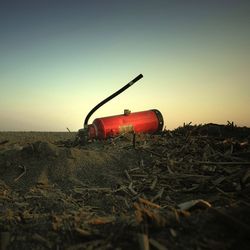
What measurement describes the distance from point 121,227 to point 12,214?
244cm

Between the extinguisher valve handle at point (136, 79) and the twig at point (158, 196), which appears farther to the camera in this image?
the extinguisher valve handle at point (136, 79)

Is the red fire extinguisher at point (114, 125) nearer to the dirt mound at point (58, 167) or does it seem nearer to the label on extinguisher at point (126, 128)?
the label on extinguisher at point (126, 128)

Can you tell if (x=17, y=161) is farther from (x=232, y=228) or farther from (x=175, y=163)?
(x=232, y=228)

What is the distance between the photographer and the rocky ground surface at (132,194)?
3.44 meters

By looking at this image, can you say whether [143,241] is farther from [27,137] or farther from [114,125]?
[27,137]

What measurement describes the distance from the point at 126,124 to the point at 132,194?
6.07 m

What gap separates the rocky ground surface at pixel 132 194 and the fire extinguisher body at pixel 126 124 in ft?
1.68

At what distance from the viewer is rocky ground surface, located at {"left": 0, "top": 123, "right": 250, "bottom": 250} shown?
3439mm

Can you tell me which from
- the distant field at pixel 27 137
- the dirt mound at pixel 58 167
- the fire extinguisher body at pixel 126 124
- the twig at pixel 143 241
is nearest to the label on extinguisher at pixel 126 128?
the fire extinguisher body at pixel 126 124

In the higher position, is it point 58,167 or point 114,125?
point 114,125

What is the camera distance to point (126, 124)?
41.3 feet

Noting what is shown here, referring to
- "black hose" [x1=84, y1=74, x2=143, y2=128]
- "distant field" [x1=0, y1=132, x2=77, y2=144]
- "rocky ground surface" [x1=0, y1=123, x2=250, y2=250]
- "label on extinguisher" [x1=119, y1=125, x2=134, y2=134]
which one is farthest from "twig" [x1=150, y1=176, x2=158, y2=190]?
"distant field" [x1=0, y1=132, x2=77, y2=144]

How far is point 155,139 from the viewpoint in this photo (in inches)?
451

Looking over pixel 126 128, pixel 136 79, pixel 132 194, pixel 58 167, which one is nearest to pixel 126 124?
pixel 126 128
